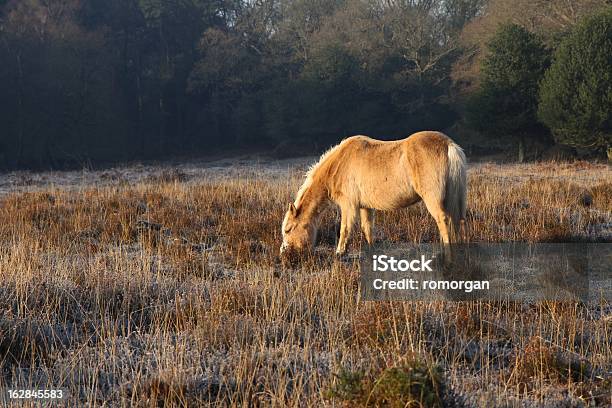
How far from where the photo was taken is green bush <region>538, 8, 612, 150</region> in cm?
2239

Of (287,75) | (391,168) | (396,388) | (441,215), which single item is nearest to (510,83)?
(287,75)

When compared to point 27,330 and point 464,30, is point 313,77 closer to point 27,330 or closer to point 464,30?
point 464,30

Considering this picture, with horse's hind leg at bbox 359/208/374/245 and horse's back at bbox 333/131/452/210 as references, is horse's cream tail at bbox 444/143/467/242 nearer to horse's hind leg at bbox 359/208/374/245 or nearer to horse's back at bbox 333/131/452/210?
horse's back at bbox 333/131/452/210

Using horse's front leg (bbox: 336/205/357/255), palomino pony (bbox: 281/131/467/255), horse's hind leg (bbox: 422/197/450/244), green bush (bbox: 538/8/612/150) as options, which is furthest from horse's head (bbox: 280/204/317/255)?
green bush (bbox: 538/8/612/150)

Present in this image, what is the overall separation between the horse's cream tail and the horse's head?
1.88 meters

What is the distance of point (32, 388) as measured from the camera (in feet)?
12.0

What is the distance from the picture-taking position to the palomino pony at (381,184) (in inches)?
259

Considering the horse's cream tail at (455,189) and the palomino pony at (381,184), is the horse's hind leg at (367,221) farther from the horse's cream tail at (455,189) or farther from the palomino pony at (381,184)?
the horse's cream tail at (455,189)

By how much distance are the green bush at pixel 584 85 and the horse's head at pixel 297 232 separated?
18912 mm

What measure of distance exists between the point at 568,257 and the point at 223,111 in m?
38.6

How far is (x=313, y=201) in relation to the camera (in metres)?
7.77

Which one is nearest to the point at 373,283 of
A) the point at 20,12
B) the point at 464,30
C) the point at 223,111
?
A: the point at 464,30

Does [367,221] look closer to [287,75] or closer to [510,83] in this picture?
[510,83]

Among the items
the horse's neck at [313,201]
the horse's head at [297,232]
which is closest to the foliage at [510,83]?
the horse's neck at [313,201]
